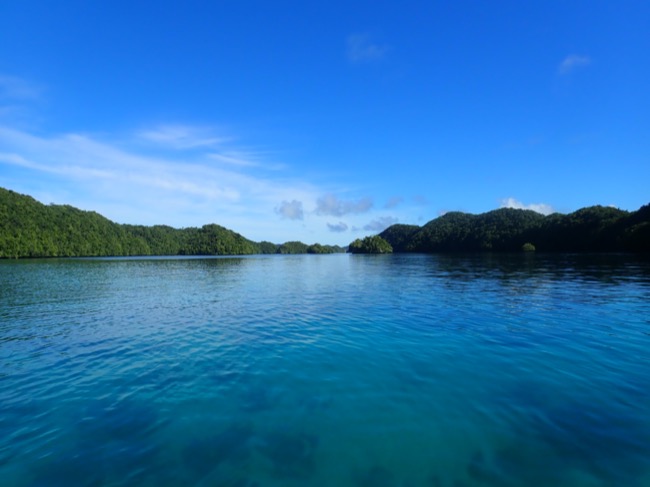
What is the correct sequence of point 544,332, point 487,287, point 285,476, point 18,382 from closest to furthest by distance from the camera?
point 285,476 → point 18,382 → point 544,332 → point 487,287

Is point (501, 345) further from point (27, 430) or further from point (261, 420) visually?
point (27, 430)

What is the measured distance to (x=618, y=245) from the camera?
152 m

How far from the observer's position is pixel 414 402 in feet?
35.3

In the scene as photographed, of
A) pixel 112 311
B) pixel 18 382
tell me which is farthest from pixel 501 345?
pixel 112 311

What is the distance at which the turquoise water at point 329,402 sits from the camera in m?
7.42

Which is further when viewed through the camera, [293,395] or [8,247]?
[8,247]

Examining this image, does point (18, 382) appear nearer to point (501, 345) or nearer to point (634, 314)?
point (501, 345)

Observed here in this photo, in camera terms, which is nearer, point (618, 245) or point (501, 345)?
point (501, 345)

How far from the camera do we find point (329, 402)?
10.8 metres

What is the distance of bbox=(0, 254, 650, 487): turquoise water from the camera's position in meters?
7.42

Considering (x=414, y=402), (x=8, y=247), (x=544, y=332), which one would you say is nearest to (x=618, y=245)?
(x=544, y=332)

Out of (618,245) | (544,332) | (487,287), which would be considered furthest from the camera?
(618,245)

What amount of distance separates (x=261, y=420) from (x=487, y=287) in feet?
123

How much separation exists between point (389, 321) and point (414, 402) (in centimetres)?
1195
